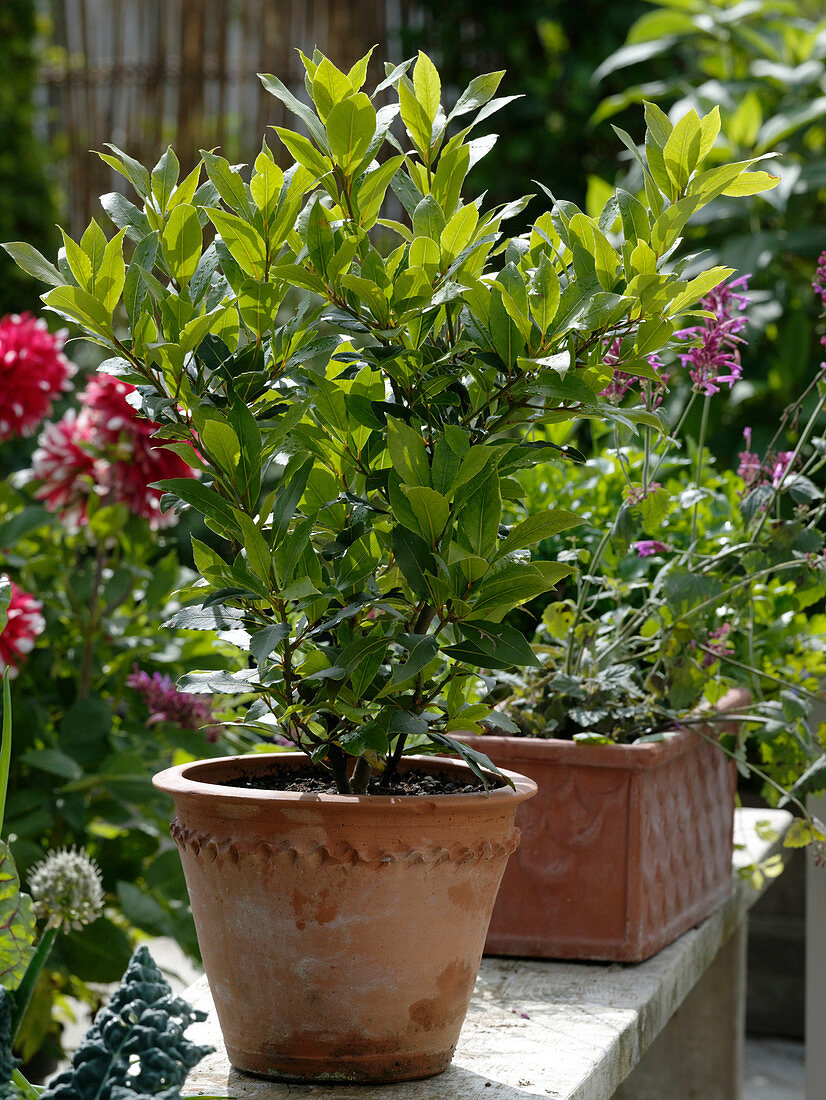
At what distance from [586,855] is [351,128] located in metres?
0.60

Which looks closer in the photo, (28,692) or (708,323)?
(708,323)

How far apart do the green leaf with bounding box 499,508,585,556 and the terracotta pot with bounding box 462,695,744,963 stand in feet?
1.18

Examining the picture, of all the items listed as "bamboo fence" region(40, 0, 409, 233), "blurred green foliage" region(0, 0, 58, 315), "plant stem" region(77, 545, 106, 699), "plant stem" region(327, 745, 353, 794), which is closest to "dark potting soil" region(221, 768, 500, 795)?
"plant stem" region(327, 745, 353, 794)

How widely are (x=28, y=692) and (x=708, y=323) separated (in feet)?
3.71

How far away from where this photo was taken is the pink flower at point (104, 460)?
1.42 meters

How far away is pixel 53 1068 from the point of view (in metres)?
1.56

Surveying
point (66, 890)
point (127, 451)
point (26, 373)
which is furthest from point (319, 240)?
point (26, 373)

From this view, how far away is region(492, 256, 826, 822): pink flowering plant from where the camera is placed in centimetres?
90

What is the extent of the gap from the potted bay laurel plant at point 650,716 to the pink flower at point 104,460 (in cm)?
58

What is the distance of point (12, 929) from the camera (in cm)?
60

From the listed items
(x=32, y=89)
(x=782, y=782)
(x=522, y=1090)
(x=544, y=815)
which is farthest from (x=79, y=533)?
(x=32, y=89)

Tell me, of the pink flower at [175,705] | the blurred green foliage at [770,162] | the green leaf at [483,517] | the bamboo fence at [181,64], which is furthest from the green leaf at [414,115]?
the bamboo fence at [181,64]

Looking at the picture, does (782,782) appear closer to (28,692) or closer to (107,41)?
(28,692)

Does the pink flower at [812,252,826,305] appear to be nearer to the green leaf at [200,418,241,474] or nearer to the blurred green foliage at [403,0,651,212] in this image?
the green leaf at [200,418,241,474]
